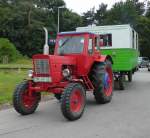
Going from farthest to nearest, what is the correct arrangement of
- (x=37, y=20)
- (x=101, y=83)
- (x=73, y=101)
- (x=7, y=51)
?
1. (x=37, y=20)
2. (x=7, y=51)
3. (x=101, y=83)
4. (x=73, y=101)

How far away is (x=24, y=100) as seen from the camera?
1236 cm

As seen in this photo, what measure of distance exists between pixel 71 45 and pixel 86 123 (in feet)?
12.3

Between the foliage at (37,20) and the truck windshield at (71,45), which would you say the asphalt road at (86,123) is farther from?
the foliage at (37,20)

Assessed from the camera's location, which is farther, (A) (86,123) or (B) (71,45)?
(B) (71,45)

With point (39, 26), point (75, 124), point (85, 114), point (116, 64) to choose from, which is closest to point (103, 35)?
point (116, 64)

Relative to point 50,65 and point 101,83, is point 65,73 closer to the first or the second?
point 50,65

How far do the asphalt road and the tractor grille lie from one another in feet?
4.13

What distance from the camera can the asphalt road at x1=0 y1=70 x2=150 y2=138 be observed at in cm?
955

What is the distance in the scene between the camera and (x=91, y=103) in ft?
48.2

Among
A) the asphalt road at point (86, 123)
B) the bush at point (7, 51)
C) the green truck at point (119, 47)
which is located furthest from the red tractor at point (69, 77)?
the bush at point (7, 51)

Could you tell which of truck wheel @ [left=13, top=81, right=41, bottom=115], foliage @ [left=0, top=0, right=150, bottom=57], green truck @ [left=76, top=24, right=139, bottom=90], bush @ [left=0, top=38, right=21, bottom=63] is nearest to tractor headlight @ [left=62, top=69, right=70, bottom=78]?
truck wheel @ [left=13, top=81, right=41, bottom=115]

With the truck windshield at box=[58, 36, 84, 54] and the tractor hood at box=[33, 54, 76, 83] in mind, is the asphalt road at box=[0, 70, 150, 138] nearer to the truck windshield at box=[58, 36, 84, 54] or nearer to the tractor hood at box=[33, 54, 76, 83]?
the tractor hood at box=[33, 54, 76, 83]

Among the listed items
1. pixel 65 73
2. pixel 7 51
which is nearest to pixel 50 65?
pixel 65 73

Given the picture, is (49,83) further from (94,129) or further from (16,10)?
(16,10)
